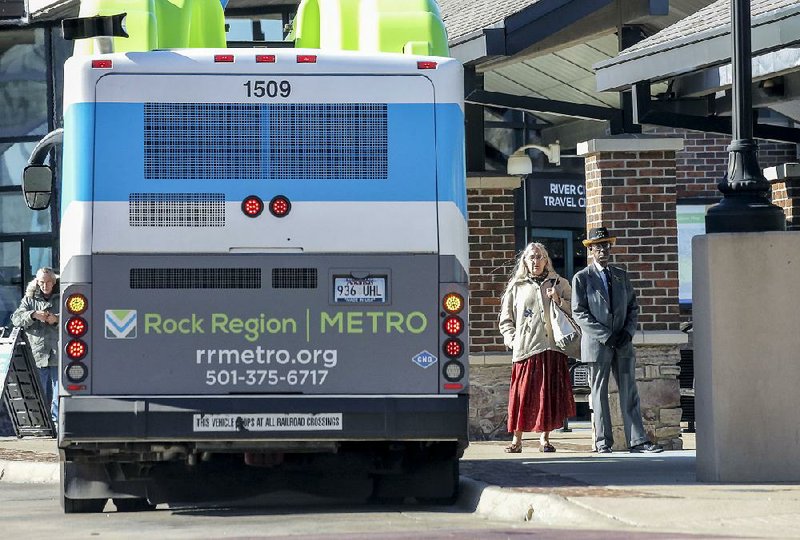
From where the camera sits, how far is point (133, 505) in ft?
41.2

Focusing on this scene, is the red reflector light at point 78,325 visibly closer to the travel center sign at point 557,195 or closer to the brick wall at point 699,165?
the brick wall at point 699,165

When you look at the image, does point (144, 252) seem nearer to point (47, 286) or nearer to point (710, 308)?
point (710, 308)

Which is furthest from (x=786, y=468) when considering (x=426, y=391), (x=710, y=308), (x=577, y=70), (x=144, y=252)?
(x=577, y=70)

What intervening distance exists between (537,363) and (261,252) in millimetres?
4860

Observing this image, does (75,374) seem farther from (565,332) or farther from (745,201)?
(565,332)

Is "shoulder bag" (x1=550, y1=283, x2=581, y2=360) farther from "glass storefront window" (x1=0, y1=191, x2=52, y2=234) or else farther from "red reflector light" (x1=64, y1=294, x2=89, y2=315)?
"glass storefront window" (x1=0, y1=191, x2=52, y2=234)

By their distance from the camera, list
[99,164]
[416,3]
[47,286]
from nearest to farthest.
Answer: [99,164] → [416,3] → [47,286]

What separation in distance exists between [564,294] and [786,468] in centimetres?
422

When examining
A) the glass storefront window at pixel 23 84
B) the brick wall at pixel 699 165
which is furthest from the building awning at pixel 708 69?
the glass storefront window at pixel 23 84

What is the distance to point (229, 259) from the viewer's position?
11.1 metres

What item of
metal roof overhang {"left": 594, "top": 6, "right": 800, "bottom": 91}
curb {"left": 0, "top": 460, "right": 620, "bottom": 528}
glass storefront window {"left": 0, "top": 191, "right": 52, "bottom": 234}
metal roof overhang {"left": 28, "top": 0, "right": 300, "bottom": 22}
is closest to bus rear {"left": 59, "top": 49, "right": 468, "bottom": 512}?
curb {"left": 0, "top": 460, "right": 620, "bottom": 528}

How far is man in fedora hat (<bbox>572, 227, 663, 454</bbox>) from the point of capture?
14992mm

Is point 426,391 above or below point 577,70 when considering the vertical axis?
below

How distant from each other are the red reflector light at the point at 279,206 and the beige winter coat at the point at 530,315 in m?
4.73
